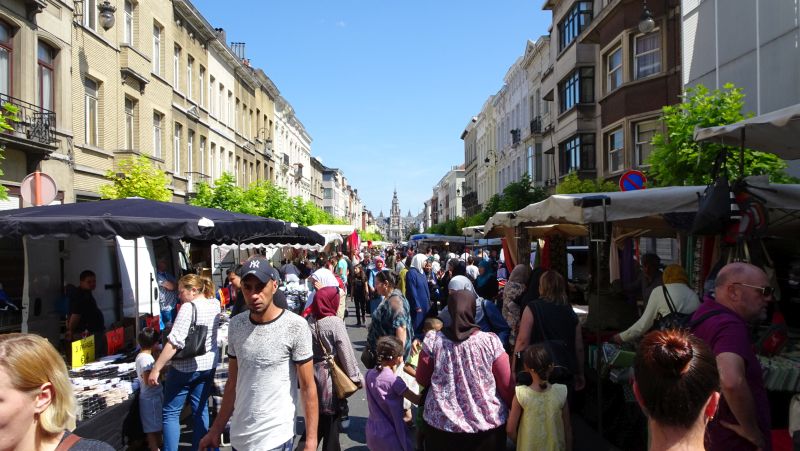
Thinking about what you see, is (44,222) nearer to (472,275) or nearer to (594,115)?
(472,275)

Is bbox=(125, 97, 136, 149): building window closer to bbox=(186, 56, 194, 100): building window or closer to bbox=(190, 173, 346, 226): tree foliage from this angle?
bbox=(190, 173, 346, 226): tree foliage

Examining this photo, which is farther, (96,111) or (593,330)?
(96,111)

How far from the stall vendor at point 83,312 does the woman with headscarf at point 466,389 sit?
20.3ft

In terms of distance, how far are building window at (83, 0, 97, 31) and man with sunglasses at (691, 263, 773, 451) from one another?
766 inches

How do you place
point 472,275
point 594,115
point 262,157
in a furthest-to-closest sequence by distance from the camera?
A: point 262,157 < point 594,115 < point 472,275

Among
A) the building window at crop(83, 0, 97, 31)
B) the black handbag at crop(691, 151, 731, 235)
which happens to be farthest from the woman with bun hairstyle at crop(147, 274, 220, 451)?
the building window at crop(83, 0, 97, 31)

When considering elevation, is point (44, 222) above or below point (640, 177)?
below

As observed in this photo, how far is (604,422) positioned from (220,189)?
19525mm

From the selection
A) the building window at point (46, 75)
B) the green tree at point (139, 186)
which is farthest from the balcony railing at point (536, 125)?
the building window at point (46, 75)

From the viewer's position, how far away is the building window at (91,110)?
18344 mm

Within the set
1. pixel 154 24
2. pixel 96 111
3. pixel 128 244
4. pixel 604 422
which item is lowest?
pixel 604 422

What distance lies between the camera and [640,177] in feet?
33.2

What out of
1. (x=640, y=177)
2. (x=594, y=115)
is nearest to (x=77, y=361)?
(x=640, y=177)

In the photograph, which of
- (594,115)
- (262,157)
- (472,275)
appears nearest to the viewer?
(472,275)
